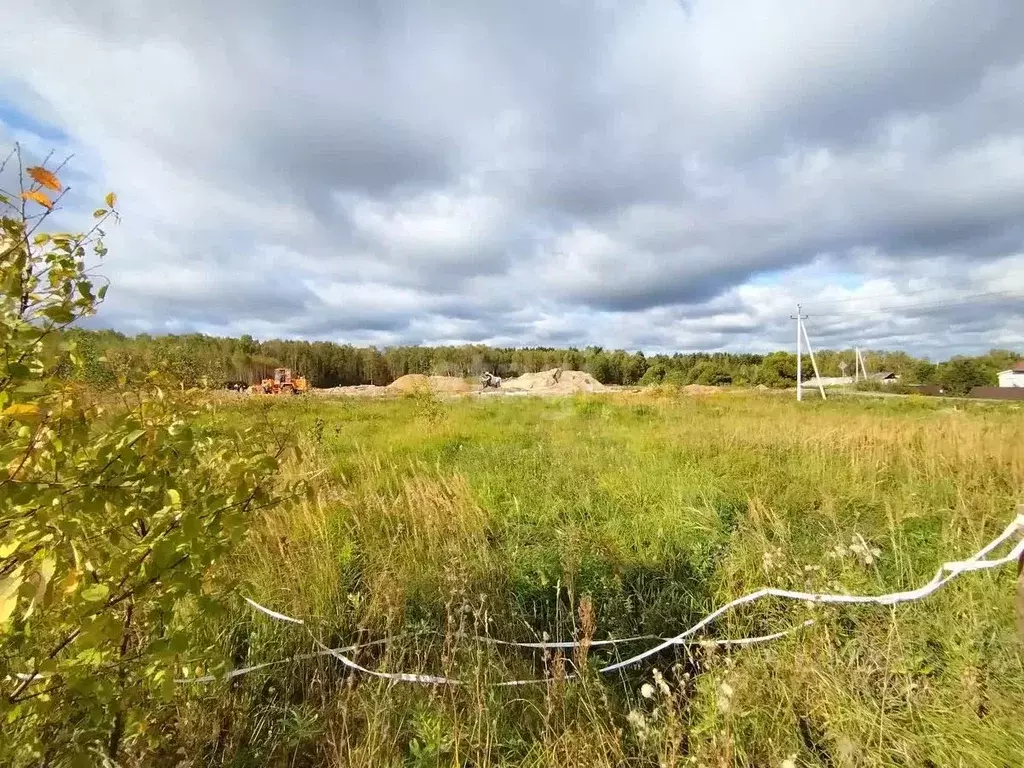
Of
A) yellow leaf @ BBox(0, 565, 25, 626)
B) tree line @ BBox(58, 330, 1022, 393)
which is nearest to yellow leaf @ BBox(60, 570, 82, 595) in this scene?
yellow leaf @ BBox(0, 565, 25, 626)

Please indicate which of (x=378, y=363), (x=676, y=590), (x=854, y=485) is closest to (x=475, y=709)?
(x=676, y=590)

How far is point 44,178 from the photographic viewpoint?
1104mm

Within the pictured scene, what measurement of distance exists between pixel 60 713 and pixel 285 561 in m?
2.13

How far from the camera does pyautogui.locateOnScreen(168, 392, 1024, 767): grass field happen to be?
2.15 meters

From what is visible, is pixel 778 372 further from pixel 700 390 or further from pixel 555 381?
pixel 700 390

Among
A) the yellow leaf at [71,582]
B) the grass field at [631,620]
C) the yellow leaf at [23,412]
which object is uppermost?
the yellow leaf at [23,412]

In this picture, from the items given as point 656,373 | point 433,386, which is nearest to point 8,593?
point 433,386

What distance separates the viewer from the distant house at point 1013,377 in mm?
57847

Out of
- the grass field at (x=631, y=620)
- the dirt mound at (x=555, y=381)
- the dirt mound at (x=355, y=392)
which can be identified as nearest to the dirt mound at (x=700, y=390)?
the dirt mound at (x=555, y=381)

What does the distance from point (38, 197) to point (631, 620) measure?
139 inches

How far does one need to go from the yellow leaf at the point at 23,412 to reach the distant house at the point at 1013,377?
79.8m

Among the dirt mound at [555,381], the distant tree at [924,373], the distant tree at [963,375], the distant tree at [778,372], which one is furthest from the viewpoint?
the distant tree at [778,372]

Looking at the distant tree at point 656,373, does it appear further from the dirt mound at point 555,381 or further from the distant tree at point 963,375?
the distant tree at point 963,375

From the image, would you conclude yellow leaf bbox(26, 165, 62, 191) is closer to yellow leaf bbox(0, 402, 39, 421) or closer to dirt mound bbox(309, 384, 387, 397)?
yellow leaf bbox(0, 402, 39, 421)
